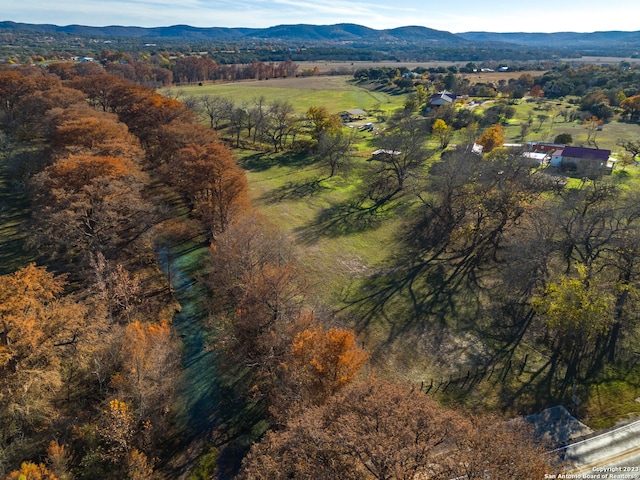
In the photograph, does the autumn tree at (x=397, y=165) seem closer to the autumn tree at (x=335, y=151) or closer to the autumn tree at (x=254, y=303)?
the autumn tree at (x=335, y=151)

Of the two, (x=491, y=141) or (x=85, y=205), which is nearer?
(x=85, y=205)

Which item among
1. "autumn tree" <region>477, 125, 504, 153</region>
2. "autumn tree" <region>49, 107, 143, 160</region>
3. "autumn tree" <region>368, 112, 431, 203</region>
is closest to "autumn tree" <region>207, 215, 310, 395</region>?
"autumn tree" <region>49, 107, 143, 160</region>

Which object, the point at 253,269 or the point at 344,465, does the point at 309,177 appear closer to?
the point at 253,269

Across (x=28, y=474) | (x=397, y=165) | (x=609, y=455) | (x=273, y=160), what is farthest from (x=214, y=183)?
Result: (x=609, y=455)

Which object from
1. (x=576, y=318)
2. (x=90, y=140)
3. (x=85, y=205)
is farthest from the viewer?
(x=90, y=140)

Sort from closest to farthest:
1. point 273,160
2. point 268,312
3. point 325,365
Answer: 1. point 325,365
2. point 268,312
3. point 273,160

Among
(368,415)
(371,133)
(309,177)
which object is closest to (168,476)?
(368,415)

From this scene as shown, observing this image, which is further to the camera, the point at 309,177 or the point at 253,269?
the point at 309,177

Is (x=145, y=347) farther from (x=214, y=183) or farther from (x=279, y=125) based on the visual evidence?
(x=279, y=125)
